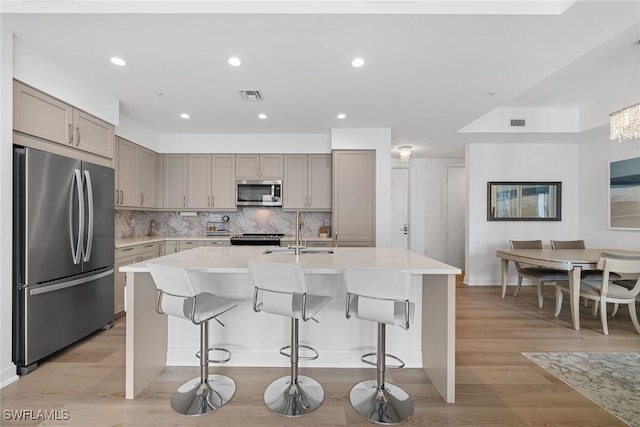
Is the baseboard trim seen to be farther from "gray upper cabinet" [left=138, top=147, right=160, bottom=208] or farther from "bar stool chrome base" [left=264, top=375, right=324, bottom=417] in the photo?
"gray upper cabinet" [left=138, top=147, right=160, bottom=208]

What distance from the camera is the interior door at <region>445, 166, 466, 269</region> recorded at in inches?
255

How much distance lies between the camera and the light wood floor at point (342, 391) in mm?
1767

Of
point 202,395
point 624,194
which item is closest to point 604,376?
point 202,395

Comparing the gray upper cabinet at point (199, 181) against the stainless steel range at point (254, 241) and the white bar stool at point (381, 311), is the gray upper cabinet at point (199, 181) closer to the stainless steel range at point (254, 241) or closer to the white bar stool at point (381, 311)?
the stainless steel range at point (254, 241)

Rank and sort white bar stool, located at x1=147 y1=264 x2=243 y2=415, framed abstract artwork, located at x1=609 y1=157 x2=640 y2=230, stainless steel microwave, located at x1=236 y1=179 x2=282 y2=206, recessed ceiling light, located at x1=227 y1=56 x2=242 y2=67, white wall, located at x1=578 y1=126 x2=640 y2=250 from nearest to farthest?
white bar stool, located at x1=147 y1=264 x2=243 y2=415 → recessed ceiling light, located at x1=227 y1=56 x2=242 y2=67 → framed abstract artwork, located at x1=609 y1=157 x2=640 y2=230 → white wall, located at x1=578 y1=126 x2=640 y2=250 → stainless steel microwave, located at x1=236 y1=179 x2=282 y2=206

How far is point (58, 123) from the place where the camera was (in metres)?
2.60

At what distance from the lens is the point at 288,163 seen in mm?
4824

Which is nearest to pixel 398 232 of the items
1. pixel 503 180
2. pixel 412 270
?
pixel 503 180

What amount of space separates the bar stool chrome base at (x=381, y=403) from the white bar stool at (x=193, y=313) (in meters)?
0.86

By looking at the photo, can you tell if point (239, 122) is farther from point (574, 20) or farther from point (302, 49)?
point (574, 20)

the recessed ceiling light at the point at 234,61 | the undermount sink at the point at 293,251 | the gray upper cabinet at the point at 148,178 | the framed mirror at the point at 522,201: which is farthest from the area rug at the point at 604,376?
the gray upper cabinet at the point at 148,178

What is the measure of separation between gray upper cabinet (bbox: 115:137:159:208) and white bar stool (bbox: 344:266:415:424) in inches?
139

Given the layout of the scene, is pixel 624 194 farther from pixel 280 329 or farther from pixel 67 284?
pixel 67 284

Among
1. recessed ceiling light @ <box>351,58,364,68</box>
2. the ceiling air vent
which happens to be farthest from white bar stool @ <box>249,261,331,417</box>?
the ceiling air vent
